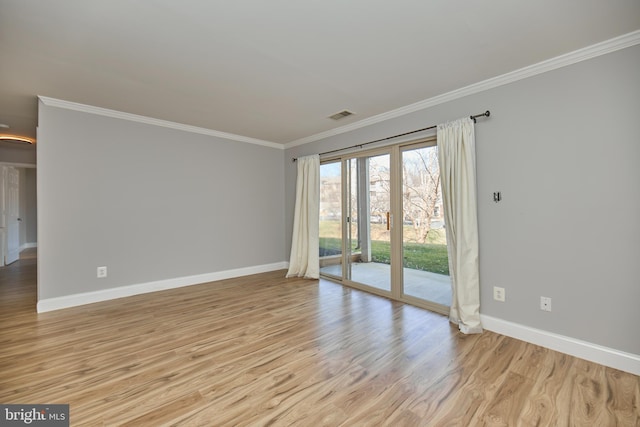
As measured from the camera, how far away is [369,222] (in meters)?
4.14

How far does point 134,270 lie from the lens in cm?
386

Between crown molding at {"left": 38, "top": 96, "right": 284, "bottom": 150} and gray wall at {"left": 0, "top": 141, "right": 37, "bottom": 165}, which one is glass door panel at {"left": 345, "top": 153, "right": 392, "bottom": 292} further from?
gray wall at {"left": 0, "top": 141, "right": 37, "bottom": 165}

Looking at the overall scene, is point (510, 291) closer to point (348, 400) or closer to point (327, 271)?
point (348, 400)

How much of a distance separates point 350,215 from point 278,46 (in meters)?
2.77

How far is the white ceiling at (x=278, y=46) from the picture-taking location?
5.84 feet

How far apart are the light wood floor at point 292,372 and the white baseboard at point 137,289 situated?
6.5 inches

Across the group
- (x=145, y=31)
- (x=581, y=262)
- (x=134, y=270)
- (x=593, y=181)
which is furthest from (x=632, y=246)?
(x=134, y=270)

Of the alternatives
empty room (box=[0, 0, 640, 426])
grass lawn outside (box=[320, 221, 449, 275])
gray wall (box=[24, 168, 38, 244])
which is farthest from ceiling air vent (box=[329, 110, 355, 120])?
gray wall (box=[24, 168, 38, 244])

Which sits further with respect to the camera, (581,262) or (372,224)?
(372,224)

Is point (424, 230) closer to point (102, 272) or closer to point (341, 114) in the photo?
point (341, 114)

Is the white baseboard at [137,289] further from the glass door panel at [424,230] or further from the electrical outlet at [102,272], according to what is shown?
the glass door panel at [424,230]

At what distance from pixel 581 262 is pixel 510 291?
2.02 ft

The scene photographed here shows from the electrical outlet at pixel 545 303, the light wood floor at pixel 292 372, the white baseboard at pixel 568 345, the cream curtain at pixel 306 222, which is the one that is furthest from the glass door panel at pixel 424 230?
the cream curtain at pixel 306 222

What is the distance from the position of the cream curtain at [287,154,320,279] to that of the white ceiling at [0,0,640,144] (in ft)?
5.32
